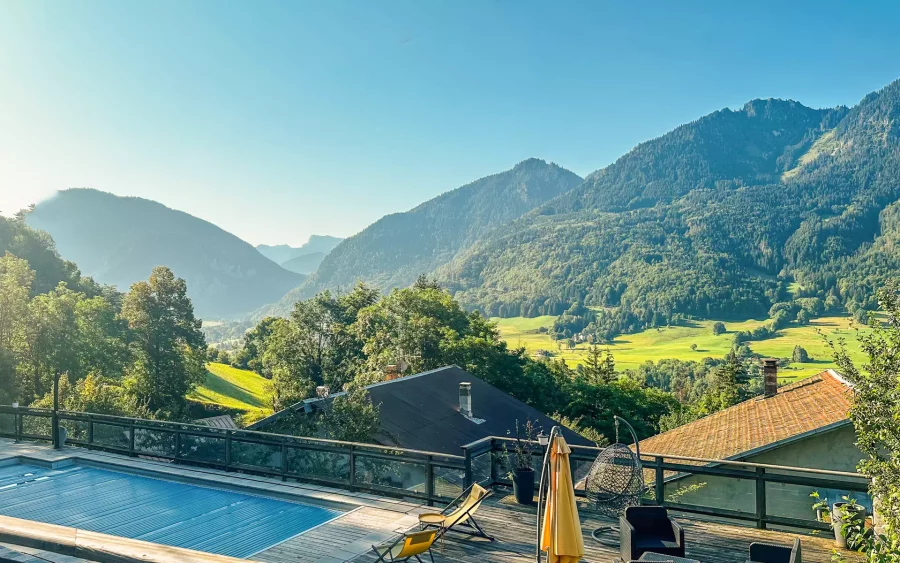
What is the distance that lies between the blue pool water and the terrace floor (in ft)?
1.26

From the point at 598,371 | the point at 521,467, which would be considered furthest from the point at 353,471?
the point at 598,371

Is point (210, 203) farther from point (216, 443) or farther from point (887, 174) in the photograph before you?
point (887, 174)

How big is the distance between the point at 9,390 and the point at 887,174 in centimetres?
21724

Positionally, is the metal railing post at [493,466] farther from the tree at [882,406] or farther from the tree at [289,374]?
the tree at [289,374]

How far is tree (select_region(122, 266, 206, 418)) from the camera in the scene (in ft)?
131

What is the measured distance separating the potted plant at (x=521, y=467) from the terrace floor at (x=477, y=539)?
21 cm

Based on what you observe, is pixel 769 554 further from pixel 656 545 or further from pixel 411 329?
pixel 411 329

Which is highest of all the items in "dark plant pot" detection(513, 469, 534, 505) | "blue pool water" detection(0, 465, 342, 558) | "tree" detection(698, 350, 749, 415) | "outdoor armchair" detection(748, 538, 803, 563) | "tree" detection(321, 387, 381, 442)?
"outdoor armchair" detection(748, 538, 803, 563)

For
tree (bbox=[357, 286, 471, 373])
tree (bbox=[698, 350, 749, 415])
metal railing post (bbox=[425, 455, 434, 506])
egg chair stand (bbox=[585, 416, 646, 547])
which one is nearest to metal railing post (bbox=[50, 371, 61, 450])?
metal railing post (bbox=[425, 455, 434, 506])

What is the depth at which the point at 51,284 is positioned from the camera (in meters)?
71.5

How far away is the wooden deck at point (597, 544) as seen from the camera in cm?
719

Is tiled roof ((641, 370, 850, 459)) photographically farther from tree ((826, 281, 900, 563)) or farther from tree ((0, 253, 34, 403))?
tree ((0, 253, 34, 403))

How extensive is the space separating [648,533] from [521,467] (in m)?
2.64

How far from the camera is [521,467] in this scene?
9.42m
